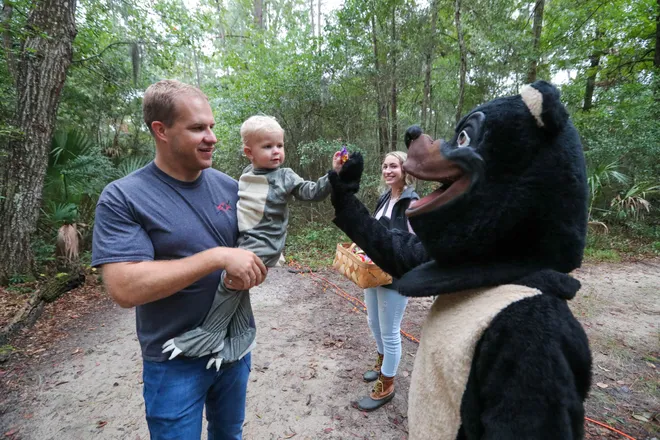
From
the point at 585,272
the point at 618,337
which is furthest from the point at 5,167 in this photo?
Result: the point at 585,272

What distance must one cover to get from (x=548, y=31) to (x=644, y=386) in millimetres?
10193

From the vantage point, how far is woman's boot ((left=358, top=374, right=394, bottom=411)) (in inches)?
102

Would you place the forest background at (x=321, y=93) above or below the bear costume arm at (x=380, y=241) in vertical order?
above

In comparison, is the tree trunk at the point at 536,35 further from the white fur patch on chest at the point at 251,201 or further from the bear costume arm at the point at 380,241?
the white fur patch on chest at the point at 251,201

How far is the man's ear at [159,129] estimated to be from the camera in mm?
1244

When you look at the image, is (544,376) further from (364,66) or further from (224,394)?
(364,66)

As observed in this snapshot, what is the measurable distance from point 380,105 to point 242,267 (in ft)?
23.8

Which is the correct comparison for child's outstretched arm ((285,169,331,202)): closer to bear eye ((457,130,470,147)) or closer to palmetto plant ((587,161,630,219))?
bear eye ((457,130,470,147))

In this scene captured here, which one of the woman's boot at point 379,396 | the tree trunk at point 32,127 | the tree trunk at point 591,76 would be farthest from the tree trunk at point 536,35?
the tree trunk at point 32,127

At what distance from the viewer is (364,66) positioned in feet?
23.4

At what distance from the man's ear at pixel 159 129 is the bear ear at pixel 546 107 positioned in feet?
4.23

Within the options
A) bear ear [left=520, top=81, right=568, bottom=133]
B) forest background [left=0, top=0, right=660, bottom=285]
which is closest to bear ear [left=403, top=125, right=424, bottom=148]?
bear ear [left=520, top=81, right=568, bottom=133]

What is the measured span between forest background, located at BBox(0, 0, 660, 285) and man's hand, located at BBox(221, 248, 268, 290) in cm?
502

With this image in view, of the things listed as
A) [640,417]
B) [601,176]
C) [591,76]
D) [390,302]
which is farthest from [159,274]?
[591,76]
